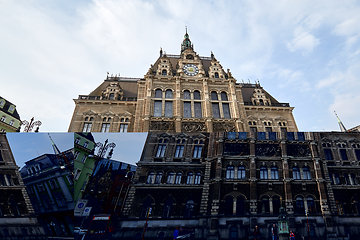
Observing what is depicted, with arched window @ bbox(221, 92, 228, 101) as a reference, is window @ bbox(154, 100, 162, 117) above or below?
below

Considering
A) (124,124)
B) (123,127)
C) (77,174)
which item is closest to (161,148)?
(77,174)

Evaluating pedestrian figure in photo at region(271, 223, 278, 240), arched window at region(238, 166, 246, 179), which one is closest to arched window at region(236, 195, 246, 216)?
arched window at region(238, 166, 246, 179)

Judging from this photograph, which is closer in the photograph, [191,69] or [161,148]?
[161,148]

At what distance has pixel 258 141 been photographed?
41.0ft

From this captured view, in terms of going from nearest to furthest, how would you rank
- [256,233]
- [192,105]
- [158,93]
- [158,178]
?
[256,233]
[158,178]
[192,105]
[158,93]

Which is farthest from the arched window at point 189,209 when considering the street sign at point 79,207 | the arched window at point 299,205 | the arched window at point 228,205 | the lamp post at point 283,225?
the arched window at point 299,205

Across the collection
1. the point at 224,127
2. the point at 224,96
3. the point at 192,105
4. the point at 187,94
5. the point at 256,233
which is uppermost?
the point at 224,96

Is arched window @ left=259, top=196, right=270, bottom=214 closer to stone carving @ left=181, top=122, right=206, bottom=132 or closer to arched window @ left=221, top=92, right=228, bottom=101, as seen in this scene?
stone carving @ left=181, top=122, right=206, bottom=132

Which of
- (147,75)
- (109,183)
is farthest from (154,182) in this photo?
(147,75)

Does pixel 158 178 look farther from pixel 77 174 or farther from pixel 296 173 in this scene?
pixel 296 173

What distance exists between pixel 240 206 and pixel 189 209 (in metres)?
2.40

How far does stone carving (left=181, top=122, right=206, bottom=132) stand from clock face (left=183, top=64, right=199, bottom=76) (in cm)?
833

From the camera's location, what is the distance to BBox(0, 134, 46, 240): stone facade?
34.3 ft

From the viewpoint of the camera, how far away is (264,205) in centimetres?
1083
